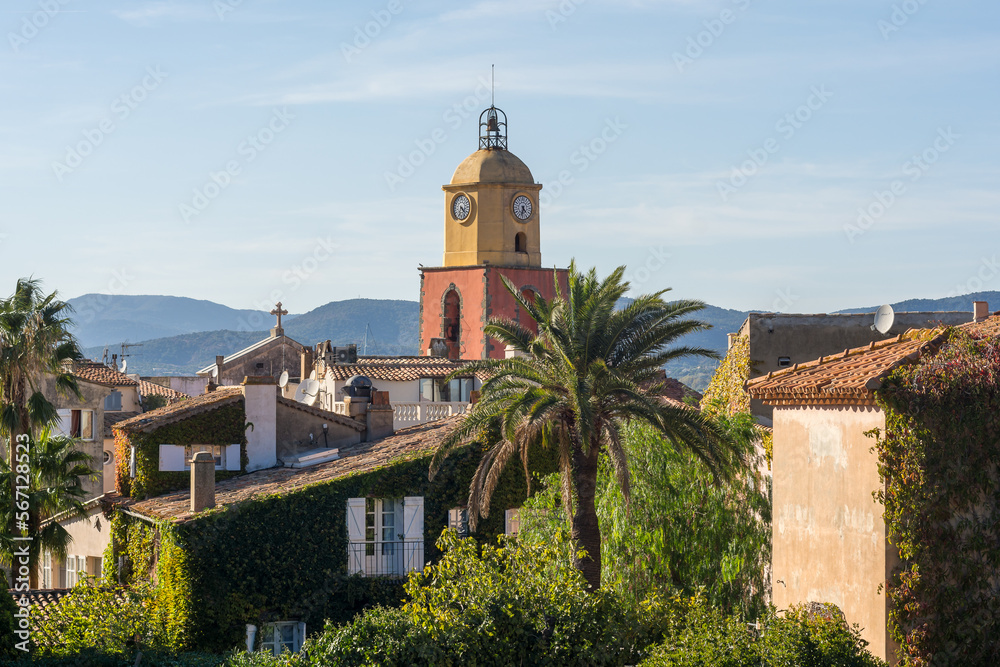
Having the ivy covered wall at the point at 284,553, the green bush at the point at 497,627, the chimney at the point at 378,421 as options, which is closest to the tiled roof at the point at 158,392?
the chimney at the point at 378,421

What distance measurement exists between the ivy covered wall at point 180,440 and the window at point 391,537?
561 centimetres

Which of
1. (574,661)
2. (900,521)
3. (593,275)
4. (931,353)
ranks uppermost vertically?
(593,275)

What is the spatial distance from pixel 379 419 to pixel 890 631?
20.6m

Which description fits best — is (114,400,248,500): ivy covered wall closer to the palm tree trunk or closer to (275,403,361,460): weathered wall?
(275,403,361,460): weathered wall

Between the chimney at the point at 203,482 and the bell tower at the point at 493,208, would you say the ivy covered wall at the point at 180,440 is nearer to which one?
the chimney at the point at 203,482

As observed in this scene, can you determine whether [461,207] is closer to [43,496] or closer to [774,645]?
[43,496]

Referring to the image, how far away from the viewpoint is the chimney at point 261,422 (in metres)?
34.5

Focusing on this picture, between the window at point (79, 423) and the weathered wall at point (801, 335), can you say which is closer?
the weathered wall at point (801, 335)

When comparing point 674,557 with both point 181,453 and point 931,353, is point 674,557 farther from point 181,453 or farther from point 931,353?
point 181,453

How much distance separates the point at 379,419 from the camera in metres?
36.8

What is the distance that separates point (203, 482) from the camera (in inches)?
1157

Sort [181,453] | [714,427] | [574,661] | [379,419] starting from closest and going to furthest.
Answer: [574,661] < [714,427] < [181,453] < [379,419]

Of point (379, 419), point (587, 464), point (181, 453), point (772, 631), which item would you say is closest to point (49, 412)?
point (181, 453)

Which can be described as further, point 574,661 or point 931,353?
point 574,661
